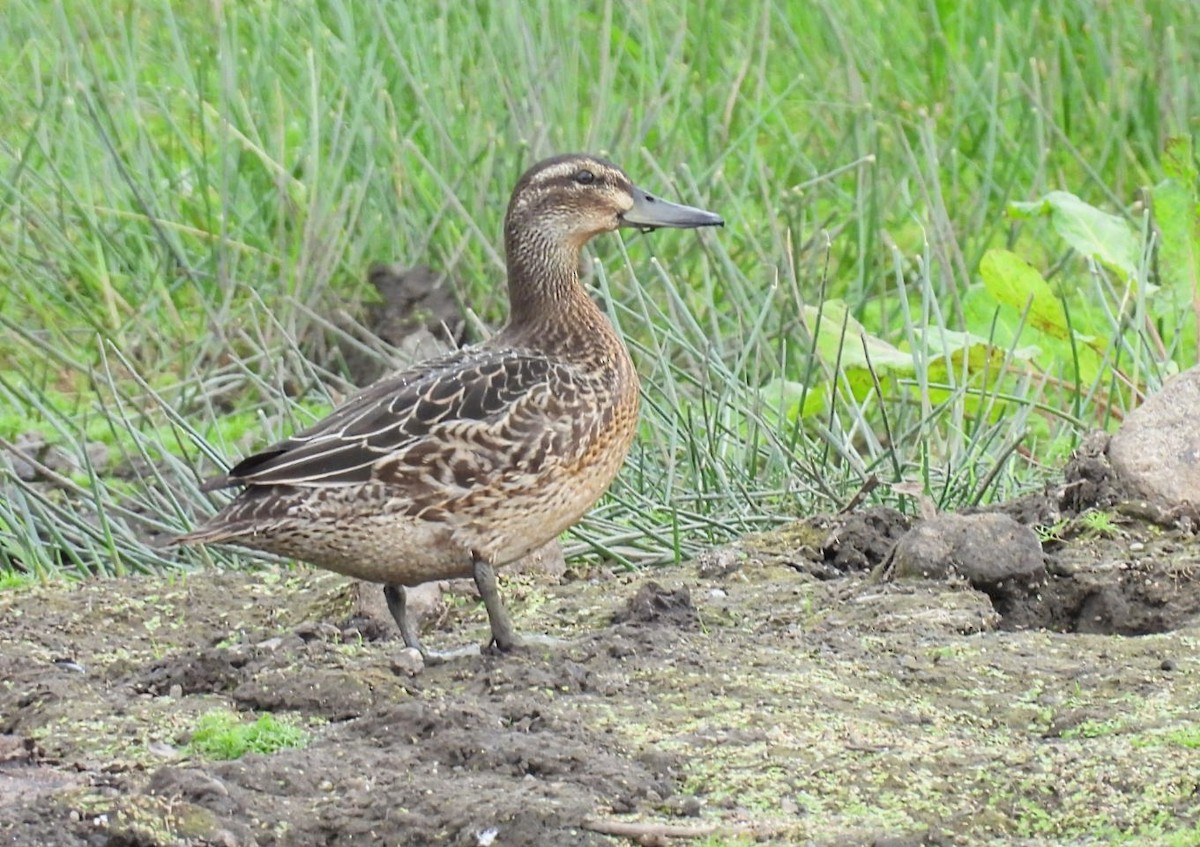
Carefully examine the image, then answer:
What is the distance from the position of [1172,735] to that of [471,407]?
6.68 ft

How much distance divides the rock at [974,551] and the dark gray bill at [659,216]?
123cm

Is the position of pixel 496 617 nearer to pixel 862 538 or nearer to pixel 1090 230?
pixel 862 538

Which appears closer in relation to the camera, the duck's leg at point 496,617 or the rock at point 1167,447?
the duck's leg at point 496,617

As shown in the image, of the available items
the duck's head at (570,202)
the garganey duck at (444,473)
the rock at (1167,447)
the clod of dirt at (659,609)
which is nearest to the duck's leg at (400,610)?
the garganey duck at (444,473)

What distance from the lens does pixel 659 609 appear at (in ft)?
17.1

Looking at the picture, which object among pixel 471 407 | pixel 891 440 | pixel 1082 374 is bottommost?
pixel 1082 374

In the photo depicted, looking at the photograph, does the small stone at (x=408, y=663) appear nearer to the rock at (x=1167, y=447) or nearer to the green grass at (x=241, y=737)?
the green grass at (x=241, y=737)

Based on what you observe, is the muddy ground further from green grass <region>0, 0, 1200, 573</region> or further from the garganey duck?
green grass <region>0, 0, 1200, 573</region>

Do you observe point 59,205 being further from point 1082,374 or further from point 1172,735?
point 1172,735

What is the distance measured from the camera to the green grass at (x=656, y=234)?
664cm

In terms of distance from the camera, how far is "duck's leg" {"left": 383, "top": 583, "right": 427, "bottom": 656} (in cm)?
526

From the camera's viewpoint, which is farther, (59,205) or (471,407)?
(59,205)

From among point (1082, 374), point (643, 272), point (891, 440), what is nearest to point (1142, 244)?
point (1082, 374)

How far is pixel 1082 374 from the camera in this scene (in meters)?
7.62
